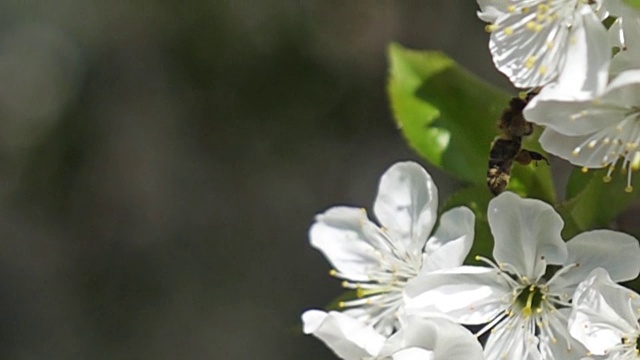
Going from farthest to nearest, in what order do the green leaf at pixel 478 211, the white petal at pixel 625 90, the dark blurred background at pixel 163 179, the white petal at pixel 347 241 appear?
the dark blurred background at pixel 163 179 → the white petal at pixel 347 241 → the green leaf at pixel 478 211 → the white petal at pixel 625 90

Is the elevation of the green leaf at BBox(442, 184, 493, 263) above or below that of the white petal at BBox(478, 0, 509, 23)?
below

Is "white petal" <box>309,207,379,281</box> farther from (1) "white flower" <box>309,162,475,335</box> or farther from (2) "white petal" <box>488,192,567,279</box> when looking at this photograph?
(2) "white petal" <box>488,192,567,279</box>

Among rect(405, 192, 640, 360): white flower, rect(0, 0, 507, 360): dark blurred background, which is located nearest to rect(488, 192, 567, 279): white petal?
rect(405, 192, 640, 360): white flower

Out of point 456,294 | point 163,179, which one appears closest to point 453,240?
point 456,294

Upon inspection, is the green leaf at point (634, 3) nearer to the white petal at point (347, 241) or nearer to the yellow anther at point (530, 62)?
the yellow anther at point (530, 62)

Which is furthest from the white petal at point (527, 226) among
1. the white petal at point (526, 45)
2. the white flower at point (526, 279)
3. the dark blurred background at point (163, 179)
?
the dark blurred background at point (163, 179)

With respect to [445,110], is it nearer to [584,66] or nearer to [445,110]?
[445,110]

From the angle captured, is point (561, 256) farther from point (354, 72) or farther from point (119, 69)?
point (119, 69)
